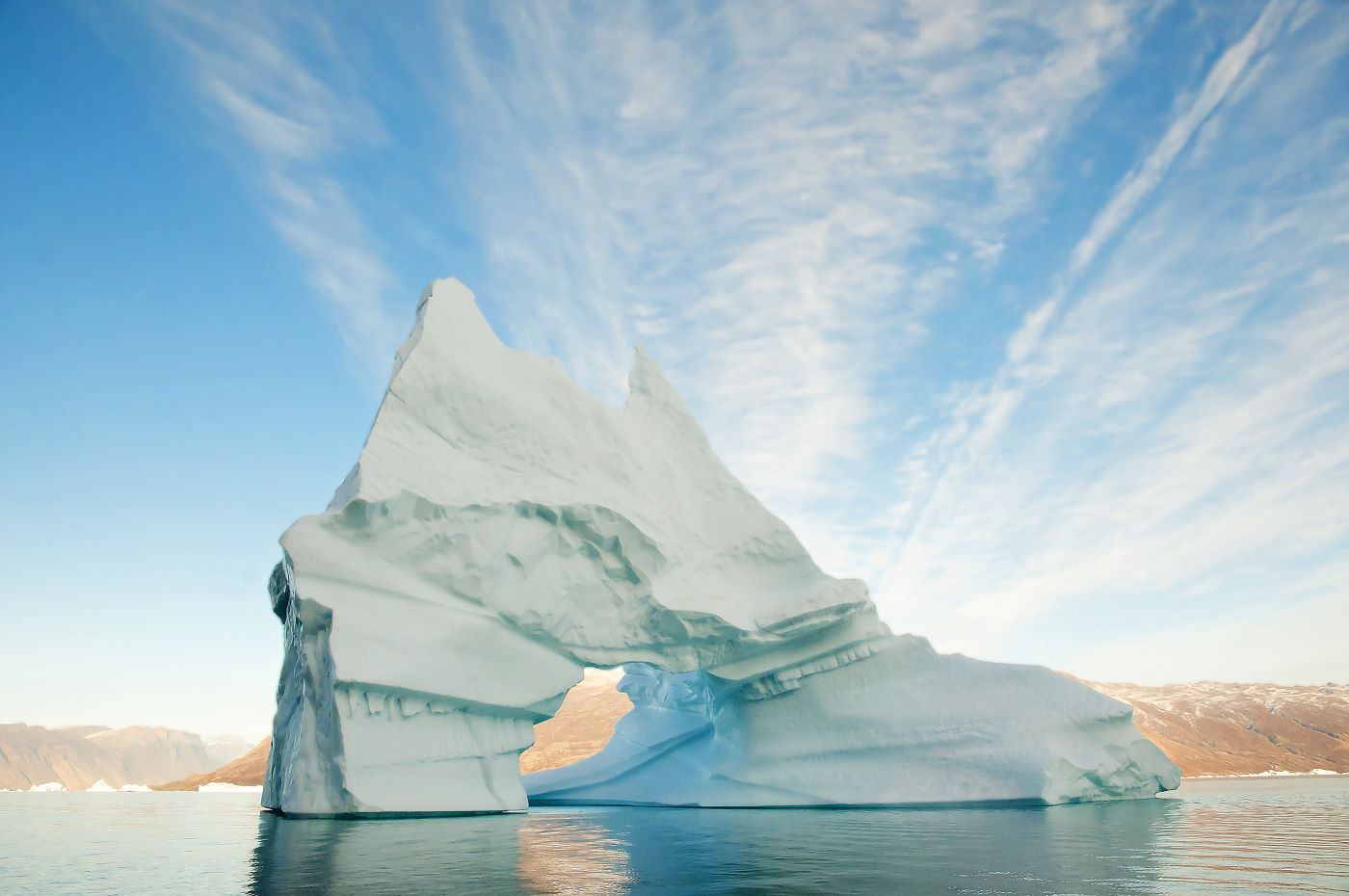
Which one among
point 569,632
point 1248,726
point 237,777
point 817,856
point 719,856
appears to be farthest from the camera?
point 1248,726

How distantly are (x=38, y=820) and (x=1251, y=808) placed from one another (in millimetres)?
21678

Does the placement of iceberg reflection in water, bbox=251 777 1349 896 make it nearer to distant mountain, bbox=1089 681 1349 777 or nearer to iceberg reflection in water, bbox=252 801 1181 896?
iceberg reflection in water, bbox=252 801 1181 896

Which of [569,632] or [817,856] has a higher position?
[569,632]

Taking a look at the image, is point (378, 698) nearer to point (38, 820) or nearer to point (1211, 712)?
point (38, 820)

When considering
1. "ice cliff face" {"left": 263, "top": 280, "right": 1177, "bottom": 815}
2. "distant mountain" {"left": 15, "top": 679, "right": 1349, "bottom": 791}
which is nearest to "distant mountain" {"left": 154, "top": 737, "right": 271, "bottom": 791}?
"distant mountain" {"left": 15, "top": 679, "right": 1349, "bottom": 791}

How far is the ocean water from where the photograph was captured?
5.38m

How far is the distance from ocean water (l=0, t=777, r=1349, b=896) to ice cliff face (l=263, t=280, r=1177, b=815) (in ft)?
5.22

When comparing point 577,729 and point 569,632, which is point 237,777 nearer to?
point 577,729

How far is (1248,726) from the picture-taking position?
294 feet

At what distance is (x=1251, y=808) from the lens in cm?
1507

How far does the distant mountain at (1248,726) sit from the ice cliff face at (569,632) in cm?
6998

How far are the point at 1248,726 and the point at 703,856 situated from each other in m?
107

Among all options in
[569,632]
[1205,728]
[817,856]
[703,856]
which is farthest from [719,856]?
[1205,728]

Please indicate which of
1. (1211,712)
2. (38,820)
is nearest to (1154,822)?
(38,820)
